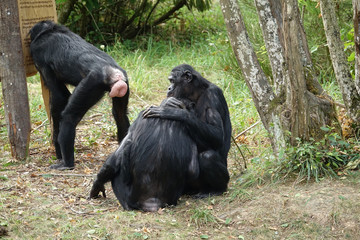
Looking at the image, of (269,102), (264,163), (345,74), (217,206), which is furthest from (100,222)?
(345,74)

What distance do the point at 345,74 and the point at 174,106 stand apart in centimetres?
186

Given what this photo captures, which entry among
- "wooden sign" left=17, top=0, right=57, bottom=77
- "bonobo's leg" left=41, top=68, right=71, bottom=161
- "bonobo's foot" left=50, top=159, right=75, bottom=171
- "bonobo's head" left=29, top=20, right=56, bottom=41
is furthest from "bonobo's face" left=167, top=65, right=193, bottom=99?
"wooden sign" left=17, top=0, right=57, bottom=77

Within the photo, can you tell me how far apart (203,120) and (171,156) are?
0.58m

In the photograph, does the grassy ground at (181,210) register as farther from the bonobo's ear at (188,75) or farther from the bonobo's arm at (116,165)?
the bonobo's ear at (188,75)

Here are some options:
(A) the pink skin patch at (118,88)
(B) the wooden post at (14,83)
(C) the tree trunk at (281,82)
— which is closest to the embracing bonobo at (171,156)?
(C) the tree trunk at (281,82)

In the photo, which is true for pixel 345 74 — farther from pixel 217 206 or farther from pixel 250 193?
pixel 217 206

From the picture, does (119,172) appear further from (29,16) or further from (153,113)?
(29,16)

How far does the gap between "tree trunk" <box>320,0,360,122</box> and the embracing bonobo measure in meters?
1.32

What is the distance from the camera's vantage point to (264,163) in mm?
5008

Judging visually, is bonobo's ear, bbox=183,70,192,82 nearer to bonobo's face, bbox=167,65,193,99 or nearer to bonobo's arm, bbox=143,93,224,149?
bonobo's face, bbox=167,65,193,99

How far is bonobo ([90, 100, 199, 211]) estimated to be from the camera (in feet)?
14.8

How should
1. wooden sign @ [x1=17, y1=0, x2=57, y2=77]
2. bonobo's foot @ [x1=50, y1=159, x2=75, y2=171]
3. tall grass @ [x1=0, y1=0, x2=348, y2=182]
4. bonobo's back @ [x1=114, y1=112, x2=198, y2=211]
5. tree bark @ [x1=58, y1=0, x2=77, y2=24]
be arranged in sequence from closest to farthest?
bonobo's back @ [x1=114, y1=112, x2=198, y2=211] → bonobo's foot @ [x1=50, y1=159, x2=75, y2=171] → wooden sign @ [x1=17, y1=0, x2=57, y2=77] → tall grass @ [x1=0, y1=0, x2=348, y2=182] → tree bark @ [x1=58, y1=0, x2=77, y2=24]

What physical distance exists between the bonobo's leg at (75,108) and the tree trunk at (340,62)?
2708 millimetres

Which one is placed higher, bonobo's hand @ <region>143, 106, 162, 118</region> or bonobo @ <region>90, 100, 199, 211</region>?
bonobo's hand @ <region>143, 106, 162, 118</region>
